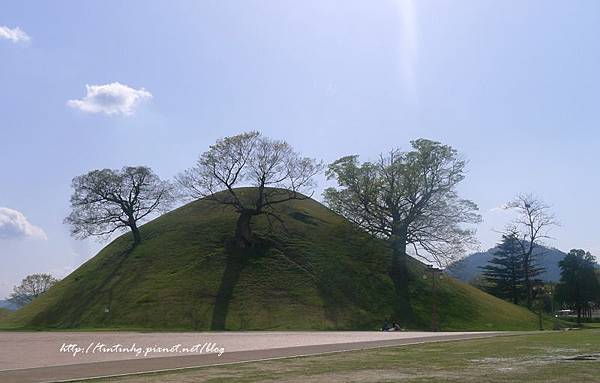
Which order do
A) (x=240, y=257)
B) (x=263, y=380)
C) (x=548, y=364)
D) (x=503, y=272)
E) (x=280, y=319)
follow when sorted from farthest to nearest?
(x=503, y=272), (x=240, y=257), (x=280, y=319), (x=548, y=364), (x=263, y=380)

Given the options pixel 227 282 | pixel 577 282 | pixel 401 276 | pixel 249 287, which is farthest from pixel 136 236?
pixel 577 282

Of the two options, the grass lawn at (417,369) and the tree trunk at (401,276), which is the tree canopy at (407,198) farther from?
the grass lawn at (417,369)

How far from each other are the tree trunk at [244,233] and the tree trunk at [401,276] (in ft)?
53.0

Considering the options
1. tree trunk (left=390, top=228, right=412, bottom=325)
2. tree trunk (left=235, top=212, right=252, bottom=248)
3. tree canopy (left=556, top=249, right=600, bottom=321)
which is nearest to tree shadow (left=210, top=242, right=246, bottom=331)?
tree trunk (left=235, top=212, right=252, bottom=248)

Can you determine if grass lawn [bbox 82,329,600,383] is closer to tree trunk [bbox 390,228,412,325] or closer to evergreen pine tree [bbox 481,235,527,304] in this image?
tree trunk [bbox 390,228,412,325]

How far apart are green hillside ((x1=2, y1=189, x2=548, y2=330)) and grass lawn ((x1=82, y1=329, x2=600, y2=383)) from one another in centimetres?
3206

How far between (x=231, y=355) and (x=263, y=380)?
849 cm

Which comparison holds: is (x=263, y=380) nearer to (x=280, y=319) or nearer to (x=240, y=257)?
(x=280, y=319)

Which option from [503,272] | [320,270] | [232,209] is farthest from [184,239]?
[503,272]

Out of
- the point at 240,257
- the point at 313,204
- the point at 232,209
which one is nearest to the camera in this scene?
the point at 240,257

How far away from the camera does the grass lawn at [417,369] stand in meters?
14.4

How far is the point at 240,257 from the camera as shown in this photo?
65.9m

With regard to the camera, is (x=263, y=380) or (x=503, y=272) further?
(x=503, y=272)

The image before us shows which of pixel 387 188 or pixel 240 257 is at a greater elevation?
pixel 387 188
